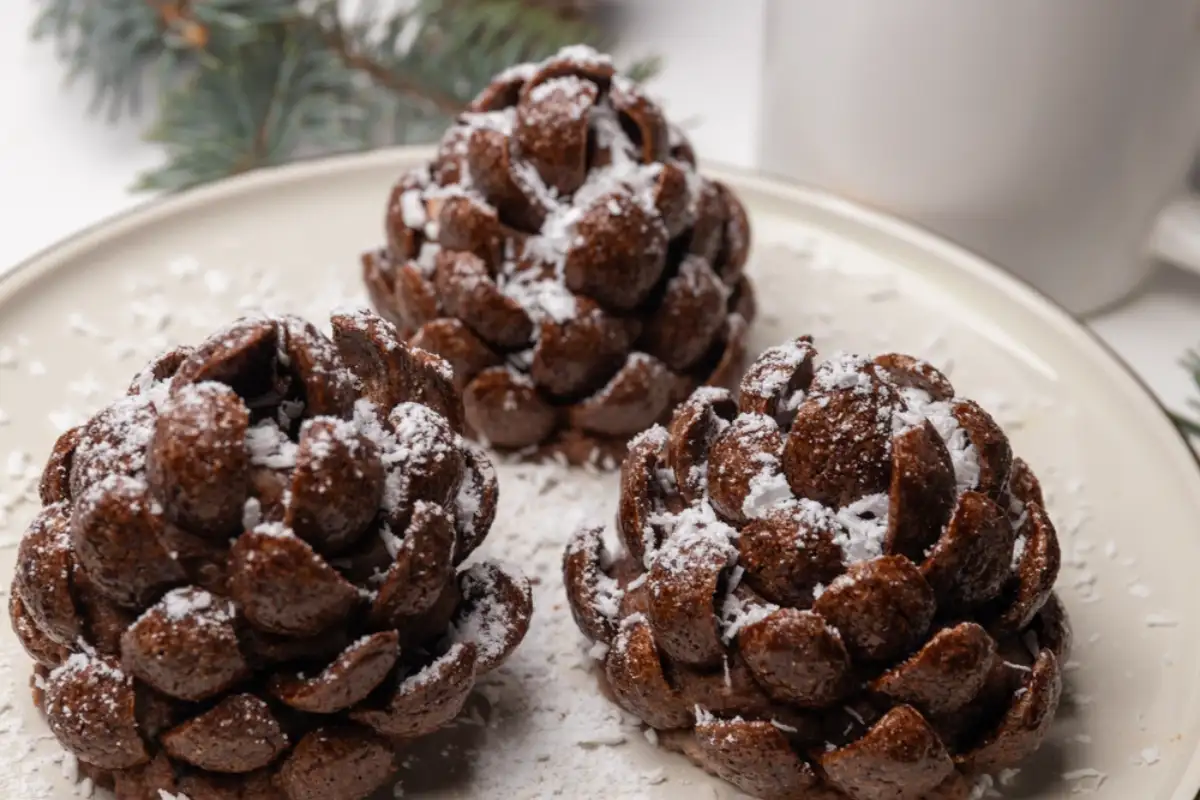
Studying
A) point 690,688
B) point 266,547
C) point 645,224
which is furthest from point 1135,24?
point 266,547

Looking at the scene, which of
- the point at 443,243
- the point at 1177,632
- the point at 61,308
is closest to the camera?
the point at 1177,632

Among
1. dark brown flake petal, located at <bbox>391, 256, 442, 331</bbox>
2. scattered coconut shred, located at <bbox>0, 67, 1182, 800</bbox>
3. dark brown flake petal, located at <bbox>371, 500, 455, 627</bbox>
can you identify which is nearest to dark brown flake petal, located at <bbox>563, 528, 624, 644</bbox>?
scattered coconut shred, located at <bbox>0, 67, 1182, 800</bbox>

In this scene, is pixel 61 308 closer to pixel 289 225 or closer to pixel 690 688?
pixel 289 225

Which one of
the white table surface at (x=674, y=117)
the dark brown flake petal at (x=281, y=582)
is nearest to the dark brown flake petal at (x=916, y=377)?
the dark brown flake petal at (x=281, y=582)

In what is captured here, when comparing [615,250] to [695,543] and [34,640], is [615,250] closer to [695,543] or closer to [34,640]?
[695,543]

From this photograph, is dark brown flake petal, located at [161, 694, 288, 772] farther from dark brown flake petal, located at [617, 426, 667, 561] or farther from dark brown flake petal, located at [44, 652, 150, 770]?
dark brown flake petal, located at [617, 426, 667, 561]

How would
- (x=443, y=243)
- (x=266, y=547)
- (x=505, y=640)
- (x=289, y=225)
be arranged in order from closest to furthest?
(x=266, y=547) → (x=505, y=640) → (x=443, y=243) → (x=289, y=225)

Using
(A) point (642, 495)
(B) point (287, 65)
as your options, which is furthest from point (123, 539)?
(B) point (287, 65)
